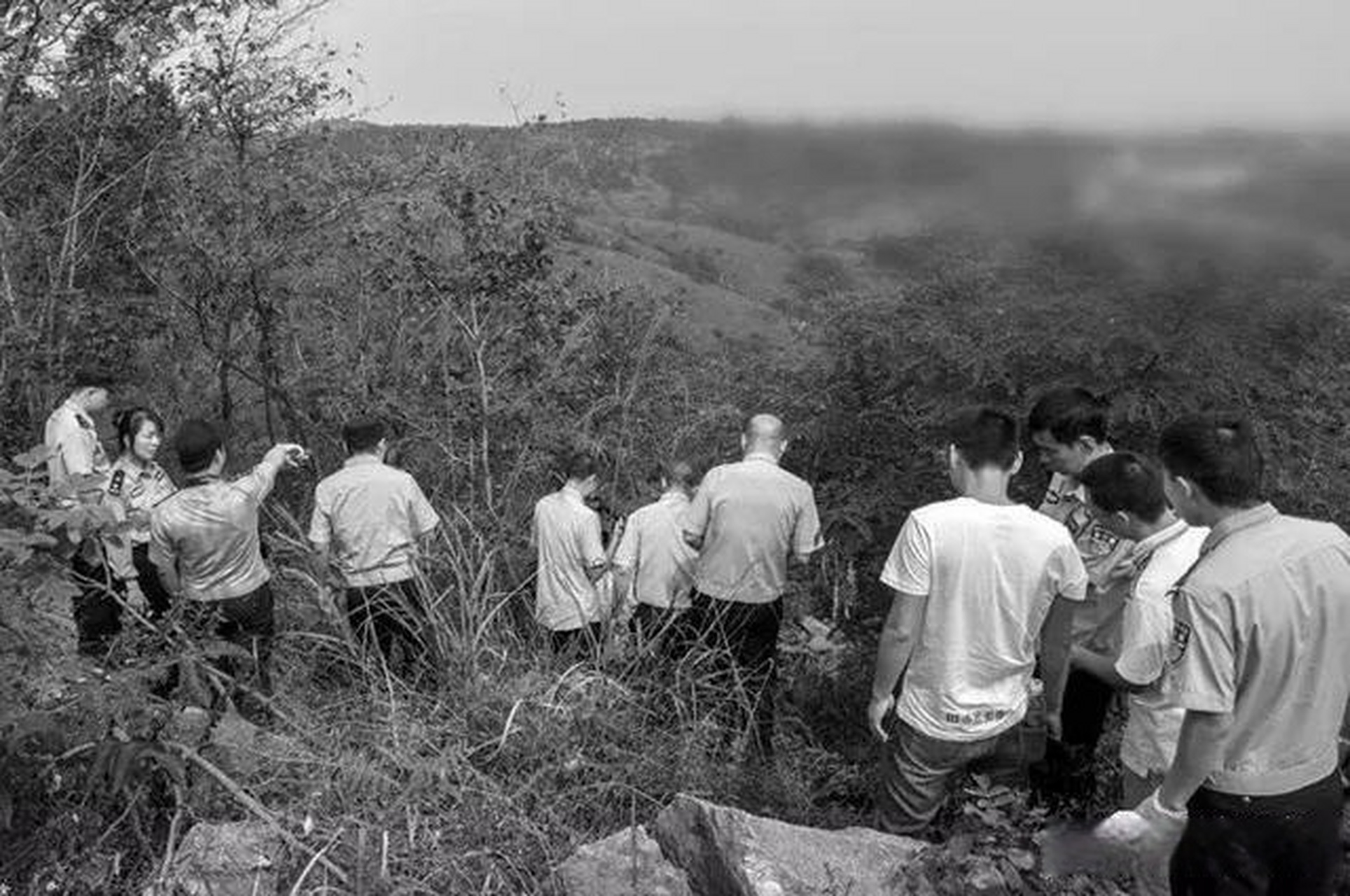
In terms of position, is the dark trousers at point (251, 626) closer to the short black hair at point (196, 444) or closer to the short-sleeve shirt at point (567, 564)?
the short black hair at point (196, 444)

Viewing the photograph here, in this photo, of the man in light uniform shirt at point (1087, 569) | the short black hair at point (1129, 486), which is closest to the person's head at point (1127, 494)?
the short black hair at point (1129, 486)

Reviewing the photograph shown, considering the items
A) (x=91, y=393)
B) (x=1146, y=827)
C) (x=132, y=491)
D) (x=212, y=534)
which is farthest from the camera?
(x=91, y=393)

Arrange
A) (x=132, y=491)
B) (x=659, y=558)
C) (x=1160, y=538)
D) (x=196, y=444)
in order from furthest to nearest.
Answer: (x=132, y=491)
(x=659, y=558)
(x=196, y=444)
(x=1160, y=538)

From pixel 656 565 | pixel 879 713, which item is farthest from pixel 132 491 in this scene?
pixel 879 713

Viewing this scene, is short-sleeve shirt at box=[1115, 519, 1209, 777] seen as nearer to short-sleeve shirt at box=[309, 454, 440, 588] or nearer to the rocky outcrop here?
the rocky outcrop

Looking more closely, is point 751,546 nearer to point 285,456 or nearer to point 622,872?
point 622,872

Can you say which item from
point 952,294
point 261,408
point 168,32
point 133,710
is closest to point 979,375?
point 952,294

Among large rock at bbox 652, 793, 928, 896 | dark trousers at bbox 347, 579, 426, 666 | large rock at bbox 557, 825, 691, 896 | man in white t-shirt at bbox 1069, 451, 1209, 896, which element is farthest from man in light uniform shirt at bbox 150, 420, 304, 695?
man in white t-shirt at bbox 1069, 451, 1209, 896

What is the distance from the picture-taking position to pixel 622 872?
2.99 meters

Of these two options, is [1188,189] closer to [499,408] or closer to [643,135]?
[643,135]

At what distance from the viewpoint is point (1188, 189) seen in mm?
1979

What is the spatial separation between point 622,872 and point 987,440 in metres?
1.49

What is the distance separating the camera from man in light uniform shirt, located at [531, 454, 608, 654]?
193 inches

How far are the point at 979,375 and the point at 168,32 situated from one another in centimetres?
721
